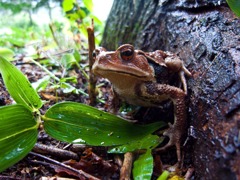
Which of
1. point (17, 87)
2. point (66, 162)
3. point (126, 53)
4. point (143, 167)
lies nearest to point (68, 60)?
point (126, 53)

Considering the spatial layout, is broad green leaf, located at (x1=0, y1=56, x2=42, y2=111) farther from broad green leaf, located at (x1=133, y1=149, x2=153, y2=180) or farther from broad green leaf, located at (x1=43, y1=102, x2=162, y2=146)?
broad green leaf, located at (x1=133, y1=149, x2=153, y2=180)

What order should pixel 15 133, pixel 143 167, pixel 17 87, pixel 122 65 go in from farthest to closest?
pixel 122 65 < pixel 17 87 < pixel 143 167 < pixel 15 133

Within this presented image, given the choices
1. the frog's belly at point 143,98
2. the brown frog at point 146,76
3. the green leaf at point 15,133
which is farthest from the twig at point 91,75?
the green leaf at point 15,133

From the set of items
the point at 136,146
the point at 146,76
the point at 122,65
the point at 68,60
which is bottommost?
the point at 136,146

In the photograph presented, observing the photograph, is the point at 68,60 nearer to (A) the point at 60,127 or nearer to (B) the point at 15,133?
(A) the point at 60,127

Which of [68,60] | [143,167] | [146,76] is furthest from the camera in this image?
[68,60]

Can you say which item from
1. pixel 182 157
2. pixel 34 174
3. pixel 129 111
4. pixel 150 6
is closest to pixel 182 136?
pixel 182 157
